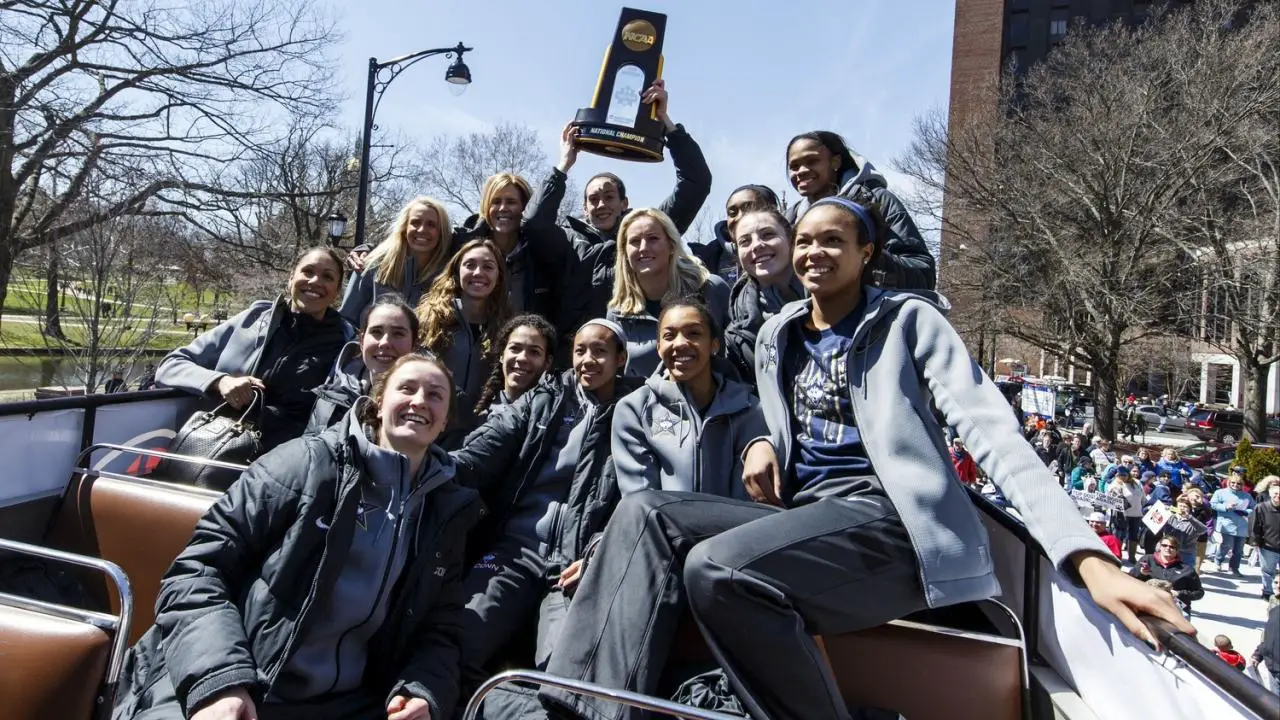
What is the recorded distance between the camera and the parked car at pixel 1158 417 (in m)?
35.5

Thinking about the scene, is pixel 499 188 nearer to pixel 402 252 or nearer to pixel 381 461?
pixel 402 252

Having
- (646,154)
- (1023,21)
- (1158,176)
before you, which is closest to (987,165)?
(1158,176)

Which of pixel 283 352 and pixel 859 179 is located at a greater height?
pixel 859 179

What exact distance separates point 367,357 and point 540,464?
→ 1056 millimetres

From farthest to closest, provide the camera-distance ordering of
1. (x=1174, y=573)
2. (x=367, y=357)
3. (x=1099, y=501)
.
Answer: (x=1099, y=501), (x=1174, y=573), (x=367, y=357)

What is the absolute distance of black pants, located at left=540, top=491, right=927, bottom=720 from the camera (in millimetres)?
2039

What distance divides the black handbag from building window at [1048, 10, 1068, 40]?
Answer: 2471 inches

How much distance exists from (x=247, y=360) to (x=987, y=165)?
27541mm

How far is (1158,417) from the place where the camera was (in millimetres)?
37562

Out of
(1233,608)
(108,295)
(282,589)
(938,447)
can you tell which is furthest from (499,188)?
(108,295)

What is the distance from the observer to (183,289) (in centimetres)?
2103

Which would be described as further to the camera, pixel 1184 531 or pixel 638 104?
pixel 1184 531

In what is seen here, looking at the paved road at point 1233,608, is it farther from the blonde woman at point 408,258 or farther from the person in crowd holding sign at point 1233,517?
the blonde woman at point 408,258

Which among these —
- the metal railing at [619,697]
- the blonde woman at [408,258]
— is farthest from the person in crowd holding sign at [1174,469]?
the metal railing at [619,697]
